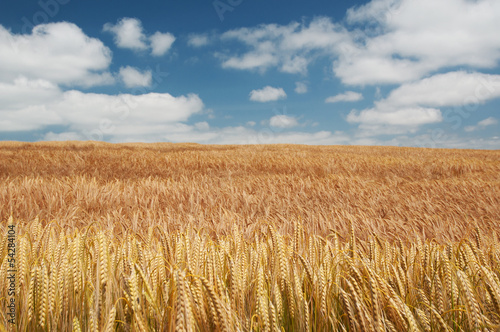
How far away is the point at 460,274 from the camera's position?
3.21ft

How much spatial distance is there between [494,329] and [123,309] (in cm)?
113

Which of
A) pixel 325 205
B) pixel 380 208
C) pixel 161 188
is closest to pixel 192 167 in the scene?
pixel 161 188

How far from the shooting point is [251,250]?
52.9 inches

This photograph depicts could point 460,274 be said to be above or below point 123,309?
above

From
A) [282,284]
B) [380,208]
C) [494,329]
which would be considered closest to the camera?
[494,329]

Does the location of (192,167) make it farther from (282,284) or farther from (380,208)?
(282,284)

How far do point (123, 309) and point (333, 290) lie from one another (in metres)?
0.75

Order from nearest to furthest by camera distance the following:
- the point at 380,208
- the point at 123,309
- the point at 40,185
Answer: the point at 123,309 → the point at 380,208 → the point at 40,185

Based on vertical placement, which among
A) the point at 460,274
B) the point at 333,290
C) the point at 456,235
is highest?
the point at 460,274

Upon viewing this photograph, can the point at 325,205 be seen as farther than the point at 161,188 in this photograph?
No

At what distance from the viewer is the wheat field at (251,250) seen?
0.97m

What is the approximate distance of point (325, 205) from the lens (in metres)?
3.47

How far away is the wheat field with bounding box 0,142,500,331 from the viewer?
970mm

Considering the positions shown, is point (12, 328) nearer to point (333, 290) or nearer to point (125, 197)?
point (333, 290)
